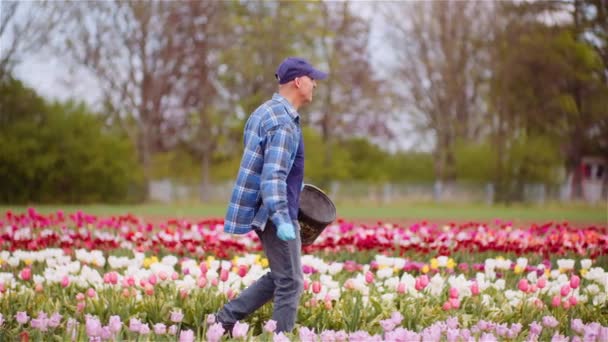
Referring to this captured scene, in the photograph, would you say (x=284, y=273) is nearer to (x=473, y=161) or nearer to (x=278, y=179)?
(x=278, y=179)

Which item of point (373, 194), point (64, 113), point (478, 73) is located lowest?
point (373, 194)

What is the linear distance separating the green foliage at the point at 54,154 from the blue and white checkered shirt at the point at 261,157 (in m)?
23.3

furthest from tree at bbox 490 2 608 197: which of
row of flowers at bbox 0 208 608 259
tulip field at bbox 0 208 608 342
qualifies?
tulip field at bbox 0 208 608 342

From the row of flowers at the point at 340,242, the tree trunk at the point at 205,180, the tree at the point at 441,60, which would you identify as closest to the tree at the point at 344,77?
the tree at the point at 441,60

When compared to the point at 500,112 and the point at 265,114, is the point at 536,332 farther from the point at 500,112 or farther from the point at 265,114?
the point at 500,112

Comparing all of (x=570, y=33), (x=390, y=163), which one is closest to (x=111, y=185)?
(x=390, y=163)

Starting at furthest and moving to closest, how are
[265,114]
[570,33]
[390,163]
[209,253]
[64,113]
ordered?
[390,163] → [570,33] → [64,113] → [209,253] → [265,114]

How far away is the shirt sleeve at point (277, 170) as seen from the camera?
166 inches

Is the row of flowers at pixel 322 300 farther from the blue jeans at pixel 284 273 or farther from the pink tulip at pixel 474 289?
the blue jeans at pixel 284 273

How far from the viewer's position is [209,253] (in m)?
8.06

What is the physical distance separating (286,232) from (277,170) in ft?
1.17

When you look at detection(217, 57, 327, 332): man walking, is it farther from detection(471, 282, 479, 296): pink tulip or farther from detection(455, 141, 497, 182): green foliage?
detection(455, 141, 497, 182): green foliage

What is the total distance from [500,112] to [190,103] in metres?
13.1

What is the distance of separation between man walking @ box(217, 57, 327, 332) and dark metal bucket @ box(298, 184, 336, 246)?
239mm
